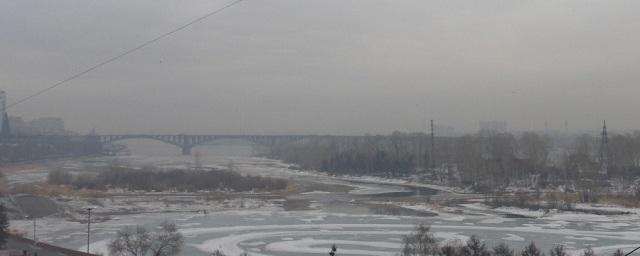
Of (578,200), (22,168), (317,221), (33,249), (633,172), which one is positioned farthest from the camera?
(22,168)

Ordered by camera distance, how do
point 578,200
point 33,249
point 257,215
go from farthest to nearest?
point 578,200
point 257,215
point 33,249

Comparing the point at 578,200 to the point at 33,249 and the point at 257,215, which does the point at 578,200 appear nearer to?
the point at 257,215

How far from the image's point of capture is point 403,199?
23234mm

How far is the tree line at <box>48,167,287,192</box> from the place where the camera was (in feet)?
91.1

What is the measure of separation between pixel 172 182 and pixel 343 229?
50.1 feet

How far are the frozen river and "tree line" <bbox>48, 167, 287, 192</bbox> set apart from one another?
796 centimetres

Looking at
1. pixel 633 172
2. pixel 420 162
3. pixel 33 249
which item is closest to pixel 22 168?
pixel 420 162

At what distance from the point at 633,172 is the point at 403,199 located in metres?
10.9

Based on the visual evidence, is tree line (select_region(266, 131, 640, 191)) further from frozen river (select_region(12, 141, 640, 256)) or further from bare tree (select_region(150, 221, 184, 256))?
Result: bare tree (select_region(150, 221, 184, 256))

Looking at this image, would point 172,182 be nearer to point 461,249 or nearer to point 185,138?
point 461,249

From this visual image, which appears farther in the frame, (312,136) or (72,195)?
(312,136)

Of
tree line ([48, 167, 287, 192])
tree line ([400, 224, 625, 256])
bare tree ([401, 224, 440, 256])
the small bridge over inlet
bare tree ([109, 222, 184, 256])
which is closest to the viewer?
tree line ([400, 224, 625, 256])

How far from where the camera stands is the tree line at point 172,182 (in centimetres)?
2778

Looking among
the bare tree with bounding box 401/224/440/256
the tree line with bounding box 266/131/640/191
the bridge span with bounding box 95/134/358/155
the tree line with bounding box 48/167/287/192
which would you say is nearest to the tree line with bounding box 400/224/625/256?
the bare tree with bounding box 401/224/440/256
